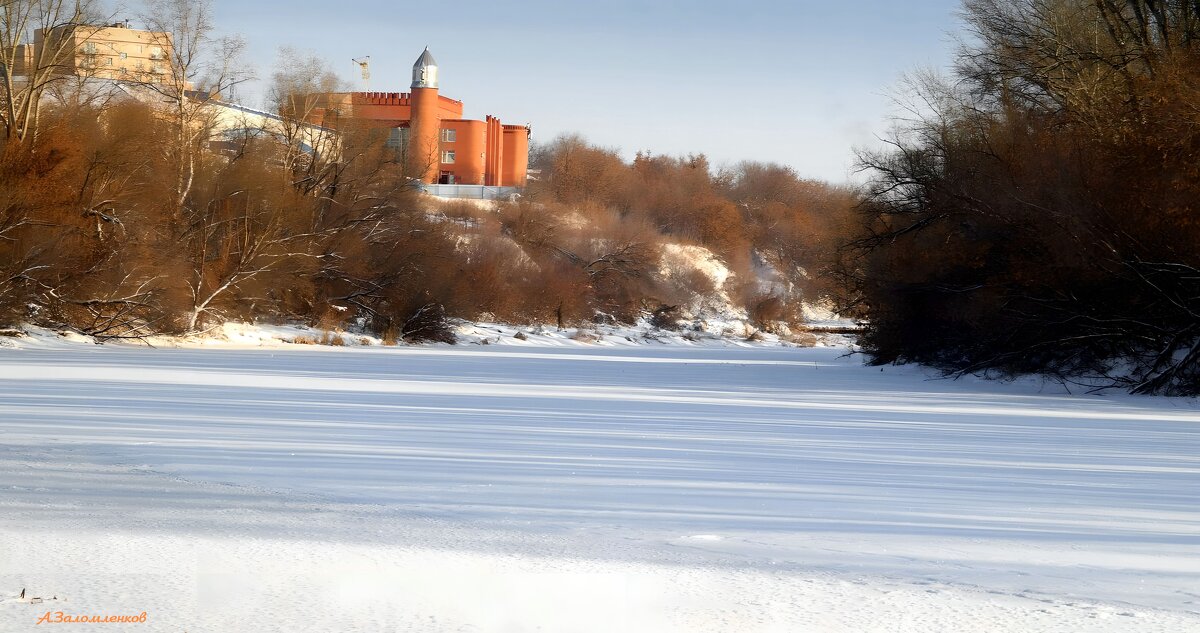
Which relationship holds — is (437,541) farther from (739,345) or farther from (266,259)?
(739,345)

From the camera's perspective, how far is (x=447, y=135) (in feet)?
246

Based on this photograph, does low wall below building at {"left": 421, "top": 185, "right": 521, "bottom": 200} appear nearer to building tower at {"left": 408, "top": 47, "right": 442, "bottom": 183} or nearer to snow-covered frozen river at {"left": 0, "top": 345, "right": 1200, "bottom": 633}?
building tower at {"left": 408, "top": 47, "right": 442, "bottom": 183}

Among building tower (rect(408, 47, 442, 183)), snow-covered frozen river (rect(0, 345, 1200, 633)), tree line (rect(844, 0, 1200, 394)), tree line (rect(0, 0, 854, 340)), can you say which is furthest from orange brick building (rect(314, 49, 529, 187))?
snow-covered frozen river (rect(0, 345, 1200, 633))

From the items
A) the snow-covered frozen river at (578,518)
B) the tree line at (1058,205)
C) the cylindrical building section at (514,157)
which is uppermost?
the cylindrical building section at (514,157)

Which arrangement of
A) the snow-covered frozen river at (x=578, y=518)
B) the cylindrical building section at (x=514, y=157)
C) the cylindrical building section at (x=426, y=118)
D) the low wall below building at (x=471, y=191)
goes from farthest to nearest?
the cylindrical building section at (x=514, y=157) < the low wall below building at (x=471, y=191) < the cylindrical building section at (x=426, y=118) < the snow-covered frozen river at (x=578, y=518)

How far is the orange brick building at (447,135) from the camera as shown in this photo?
6900cm

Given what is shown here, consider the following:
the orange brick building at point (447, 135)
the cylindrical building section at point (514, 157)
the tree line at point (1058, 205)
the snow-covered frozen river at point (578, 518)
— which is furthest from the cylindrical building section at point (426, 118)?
the snow-covered frozen river at point (578, 518)

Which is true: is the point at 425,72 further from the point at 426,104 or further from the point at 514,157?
the point at 514,157

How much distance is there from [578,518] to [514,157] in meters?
76.4

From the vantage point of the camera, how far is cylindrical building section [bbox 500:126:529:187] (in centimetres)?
8044

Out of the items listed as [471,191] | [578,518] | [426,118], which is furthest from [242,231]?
[471,191]

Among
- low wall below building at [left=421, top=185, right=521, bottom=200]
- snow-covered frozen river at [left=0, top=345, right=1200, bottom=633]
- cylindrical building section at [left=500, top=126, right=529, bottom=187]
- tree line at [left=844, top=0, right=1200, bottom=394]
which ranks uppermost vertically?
cylindrical building section at [left=500, top=126, right=529, bottom=187]

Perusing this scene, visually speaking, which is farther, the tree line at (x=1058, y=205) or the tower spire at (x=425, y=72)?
the tower spire at (x=425, y=72)

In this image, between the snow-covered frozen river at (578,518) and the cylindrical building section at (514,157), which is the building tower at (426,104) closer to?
the cylindrical building section at (514,157)
